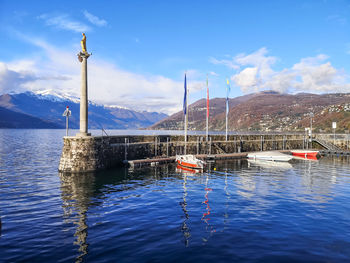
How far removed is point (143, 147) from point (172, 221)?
32.4m

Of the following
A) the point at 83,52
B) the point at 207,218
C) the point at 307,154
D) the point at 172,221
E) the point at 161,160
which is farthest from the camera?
the point at 307,154

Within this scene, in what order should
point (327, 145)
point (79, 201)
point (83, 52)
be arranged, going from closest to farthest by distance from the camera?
point (79, 201) → point (83, 52) → point (327, 145)

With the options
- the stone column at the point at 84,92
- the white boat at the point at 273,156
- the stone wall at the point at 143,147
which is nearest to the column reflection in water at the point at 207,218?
the stone wall at the point at 143,147

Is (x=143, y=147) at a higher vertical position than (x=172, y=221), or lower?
higher

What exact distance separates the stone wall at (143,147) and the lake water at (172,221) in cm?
429

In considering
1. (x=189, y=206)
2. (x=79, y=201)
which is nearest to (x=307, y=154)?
(x=189, y=206)

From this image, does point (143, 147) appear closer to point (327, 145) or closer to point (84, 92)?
point (84, 92)

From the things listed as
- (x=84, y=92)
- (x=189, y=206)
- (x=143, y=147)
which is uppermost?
(x=84, y=92)

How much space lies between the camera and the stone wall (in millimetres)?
33188

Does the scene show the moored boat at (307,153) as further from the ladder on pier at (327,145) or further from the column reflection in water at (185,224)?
the column reflection in water at (185,224)

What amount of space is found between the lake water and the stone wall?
169 inches

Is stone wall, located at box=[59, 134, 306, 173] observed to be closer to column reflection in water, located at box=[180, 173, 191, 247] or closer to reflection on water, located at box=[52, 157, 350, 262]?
reflection on water, located at box=[52, 157, 350, 262]

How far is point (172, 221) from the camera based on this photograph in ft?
53.9

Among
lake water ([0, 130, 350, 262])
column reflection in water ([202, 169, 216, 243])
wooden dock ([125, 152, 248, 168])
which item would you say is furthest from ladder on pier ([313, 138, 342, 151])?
column reflection in water ([202, 169, 216, 243])
